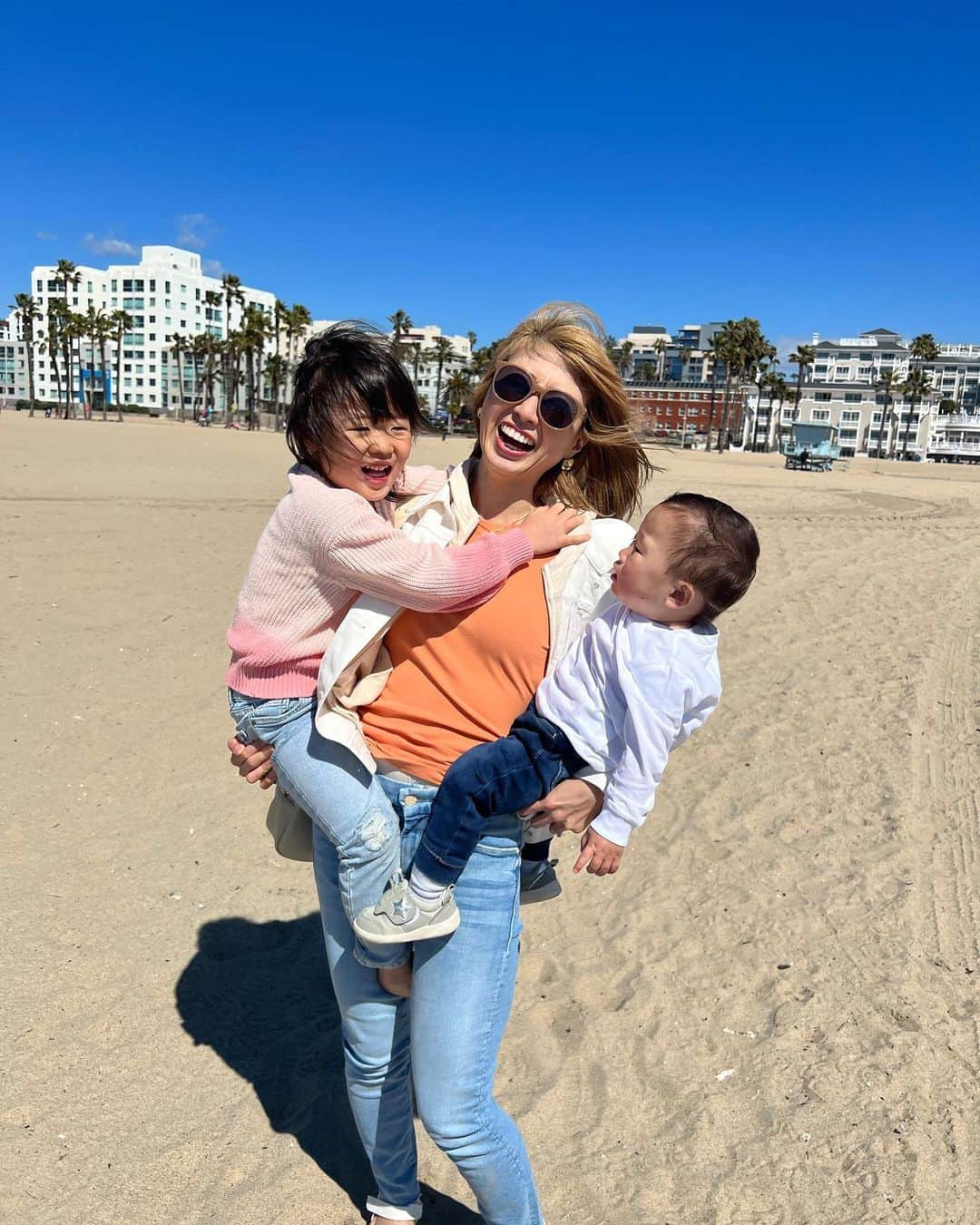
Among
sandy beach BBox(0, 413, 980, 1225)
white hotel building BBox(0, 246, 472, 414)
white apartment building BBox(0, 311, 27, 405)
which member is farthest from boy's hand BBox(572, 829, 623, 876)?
white apartment building BBox(0, 311, 27, 405)

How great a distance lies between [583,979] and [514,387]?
307 cm

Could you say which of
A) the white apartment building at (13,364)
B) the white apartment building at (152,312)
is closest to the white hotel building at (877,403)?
the white apartment building at (152,312)

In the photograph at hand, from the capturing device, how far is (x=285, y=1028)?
13.0ft

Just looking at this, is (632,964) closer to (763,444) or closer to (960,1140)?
(960,1140)

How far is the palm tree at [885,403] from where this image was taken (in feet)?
313

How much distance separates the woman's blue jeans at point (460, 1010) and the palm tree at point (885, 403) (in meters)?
97.7

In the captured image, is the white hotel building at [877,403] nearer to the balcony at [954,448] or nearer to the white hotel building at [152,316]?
the balcony at [954,448]

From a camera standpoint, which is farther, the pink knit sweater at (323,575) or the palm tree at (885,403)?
the palm tree at (885,403)

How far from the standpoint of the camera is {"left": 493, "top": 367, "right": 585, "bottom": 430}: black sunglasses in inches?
92.1

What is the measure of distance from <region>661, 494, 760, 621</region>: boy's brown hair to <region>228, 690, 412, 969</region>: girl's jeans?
3.04 ft

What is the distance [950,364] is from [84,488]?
16605cm

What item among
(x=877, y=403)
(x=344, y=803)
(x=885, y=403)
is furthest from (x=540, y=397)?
(x=877, y=403)

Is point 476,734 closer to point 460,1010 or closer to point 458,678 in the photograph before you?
point 458,678

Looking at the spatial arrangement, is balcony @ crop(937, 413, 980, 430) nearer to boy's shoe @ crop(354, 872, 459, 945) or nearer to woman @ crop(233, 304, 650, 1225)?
woman @ crop(233, 304, 650, 1225)
